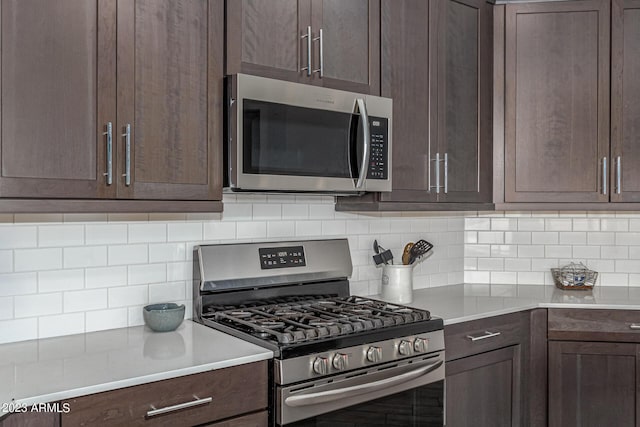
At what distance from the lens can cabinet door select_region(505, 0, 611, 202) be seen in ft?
9.09

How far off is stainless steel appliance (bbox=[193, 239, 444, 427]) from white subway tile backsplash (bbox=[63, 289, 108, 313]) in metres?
0.35

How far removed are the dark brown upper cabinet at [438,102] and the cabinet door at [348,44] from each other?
2.4 inches

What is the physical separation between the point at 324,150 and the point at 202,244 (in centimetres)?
61

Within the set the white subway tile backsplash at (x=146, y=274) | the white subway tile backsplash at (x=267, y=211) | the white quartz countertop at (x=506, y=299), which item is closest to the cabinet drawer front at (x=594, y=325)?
the white quartz countertop at (x=506, y=299)

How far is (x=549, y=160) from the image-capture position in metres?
2.81

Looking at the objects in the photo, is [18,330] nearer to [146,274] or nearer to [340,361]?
[146,274]

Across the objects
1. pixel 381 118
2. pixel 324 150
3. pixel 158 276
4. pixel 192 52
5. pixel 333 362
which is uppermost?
pixel 192 52

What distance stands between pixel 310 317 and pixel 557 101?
5.53ft

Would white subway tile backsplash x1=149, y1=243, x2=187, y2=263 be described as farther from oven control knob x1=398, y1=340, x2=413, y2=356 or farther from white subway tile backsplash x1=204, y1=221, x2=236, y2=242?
oven control knob x1=398, y1=340, x2=413, y2=356

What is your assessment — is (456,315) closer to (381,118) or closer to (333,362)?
(333,362)

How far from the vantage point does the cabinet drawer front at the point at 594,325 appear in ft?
8.28

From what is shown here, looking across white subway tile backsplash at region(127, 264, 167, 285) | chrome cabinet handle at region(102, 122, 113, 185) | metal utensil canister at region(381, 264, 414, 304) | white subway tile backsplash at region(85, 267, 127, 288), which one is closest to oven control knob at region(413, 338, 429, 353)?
metal utensil canister at region(381, 264, 414, 304)

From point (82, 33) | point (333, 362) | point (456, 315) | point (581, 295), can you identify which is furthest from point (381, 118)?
point (581, 295)

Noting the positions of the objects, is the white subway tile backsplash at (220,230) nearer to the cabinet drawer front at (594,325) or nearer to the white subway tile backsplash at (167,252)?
the white subway tile backsplash at (167,252)
